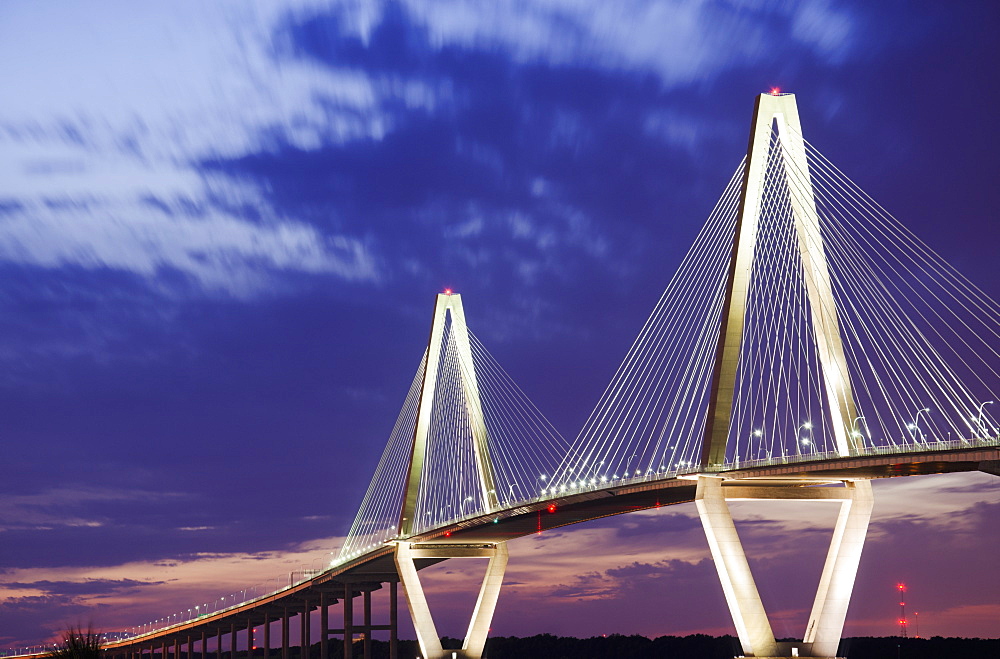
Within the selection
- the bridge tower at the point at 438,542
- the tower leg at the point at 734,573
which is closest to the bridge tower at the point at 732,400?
the tower leg at the point at 734,573

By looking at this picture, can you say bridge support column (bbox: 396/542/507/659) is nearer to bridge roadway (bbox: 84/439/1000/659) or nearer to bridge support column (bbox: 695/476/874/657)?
bridge roadway (bbox: 84/439/1000/659)

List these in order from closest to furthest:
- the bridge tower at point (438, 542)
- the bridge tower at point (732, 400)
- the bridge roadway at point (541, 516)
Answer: the bridge roadway at point (541, 516)
the bridge tower at point (732, 400)
the bridge tower at point (438, 542)

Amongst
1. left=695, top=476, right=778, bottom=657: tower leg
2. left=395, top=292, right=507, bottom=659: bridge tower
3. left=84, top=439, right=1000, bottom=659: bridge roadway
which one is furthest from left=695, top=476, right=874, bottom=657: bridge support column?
left=395, top=292, right=507, bottom=659: bridge tower

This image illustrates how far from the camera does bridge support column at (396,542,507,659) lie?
8762cm

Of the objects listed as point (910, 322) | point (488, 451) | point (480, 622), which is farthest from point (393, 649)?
point (910, 322)

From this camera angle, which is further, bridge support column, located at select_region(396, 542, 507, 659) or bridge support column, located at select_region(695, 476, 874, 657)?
bridge support column, located at select_region(396, 542, 507, 659)

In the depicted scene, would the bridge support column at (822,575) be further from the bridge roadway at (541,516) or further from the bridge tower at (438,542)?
the bridge tower at (438,542)

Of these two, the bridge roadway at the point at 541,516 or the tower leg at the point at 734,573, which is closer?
the bridge roadway at the point at 541,516

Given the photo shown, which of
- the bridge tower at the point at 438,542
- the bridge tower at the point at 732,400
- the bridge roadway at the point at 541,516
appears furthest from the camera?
the bridge tower at the point at 438,542

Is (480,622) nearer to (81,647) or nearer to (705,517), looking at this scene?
(705,517)

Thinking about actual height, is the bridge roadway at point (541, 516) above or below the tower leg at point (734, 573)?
above

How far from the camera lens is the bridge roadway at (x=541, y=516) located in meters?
44.2

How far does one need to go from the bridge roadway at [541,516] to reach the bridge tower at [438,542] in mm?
1779

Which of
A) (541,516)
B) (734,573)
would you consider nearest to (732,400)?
(734,573)
